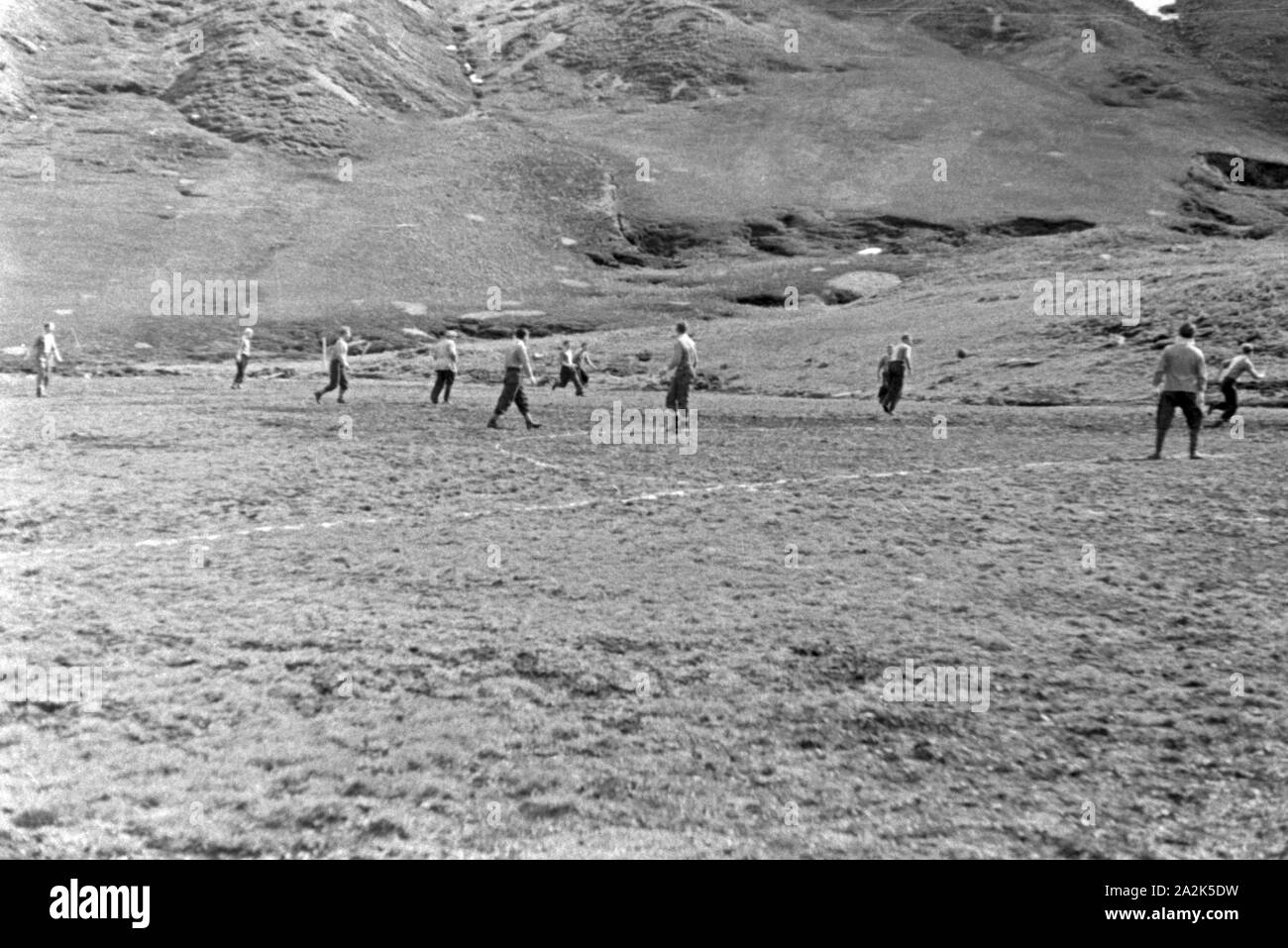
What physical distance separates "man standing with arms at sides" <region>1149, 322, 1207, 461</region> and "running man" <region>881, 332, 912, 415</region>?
334 inches

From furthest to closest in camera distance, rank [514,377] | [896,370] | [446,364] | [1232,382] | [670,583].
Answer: [446,364]
[896,370]
[1232,382]
[514,377]
[670,583]

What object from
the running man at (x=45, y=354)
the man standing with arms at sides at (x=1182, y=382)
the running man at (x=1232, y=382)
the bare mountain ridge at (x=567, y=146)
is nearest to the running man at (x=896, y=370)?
the running man at (x=1232, y=382)

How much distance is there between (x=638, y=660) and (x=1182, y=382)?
43.7 ft

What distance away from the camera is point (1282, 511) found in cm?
1442

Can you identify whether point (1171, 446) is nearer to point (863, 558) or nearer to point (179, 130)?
point (863, 558)

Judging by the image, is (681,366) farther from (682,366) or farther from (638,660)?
(638,660)

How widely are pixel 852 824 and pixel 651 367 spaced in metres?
A: 38.8

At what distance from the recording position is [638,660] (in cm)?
844

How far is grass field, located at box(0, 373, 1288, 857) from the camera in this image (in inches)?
230

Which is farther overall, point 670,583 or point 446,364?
point 446,364

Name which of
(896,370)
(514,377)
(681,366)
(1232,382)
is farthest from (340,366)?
(1232,382)

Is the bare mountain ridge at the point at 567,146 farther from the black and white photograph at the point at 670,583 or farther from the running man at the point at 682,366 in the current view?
the running man at the point at 682,366

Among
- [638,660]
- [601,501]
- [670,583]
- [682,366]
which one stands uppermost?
[682,366]
